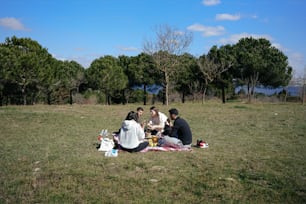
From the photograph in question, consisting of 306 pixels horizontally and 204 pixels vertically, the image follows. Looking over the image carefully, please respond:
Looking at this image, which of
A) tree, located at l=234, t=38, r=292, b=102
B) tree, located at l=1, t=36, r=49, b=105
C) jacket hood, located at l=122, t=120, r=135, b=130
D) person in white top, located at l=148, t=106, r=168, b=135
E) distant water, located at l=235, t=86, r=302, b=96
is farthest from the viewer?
distant water, located at l=235, t=86, r=302, b=96

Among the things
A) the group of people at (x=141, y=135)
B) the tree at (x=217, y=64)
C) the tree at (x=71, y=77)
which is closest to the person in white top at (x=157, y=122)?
the group of people at (x=141, y=135)

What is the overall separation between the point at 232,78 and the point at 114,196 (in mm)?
27976

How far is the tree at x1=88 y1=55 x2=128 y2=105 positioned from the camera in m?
29.7

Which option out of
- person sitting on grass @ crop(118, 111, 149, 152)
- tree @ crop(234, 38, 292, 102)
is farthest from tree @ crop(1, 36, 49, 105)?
tree @ crop(234, 38, 292, 102)

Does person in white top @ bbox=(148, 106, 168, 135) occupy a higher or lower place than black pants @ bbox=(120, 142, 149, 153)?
higher

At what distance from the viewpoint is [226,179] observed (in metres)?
5.83

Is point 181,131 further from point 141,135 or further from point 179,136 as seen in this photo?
point 141,135

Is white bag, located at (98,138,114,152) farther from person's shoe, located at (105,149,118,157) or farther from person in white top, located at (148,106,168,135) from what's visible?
person in white top, located at (148,106,168,135)

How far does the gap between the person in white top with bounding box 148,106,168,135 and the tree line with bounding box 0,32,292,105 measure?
1629cm

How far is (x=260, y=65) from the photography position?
94.6 ft

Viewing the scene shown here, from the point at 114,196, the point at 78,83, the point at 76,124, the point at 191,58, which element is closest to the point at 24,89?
the point at 78,83

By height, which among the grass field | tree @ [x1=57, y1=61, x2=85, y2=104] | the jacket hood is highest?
tree @ [x1=57, y1=61, x2=85, y2=104]

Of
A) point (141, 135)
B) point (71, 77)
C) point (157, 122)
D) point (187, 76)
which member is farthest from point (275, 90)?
point (141, 135)

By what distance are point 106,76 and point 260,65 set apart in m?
15.4
